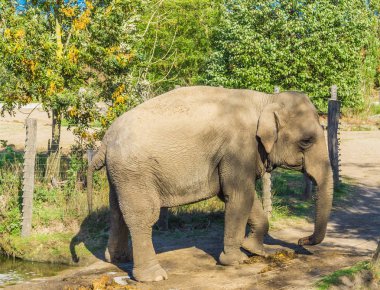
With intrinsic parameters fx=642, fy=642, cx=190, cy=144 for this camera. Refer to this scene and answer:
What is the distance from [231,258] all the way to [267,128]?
Answer: 1674 millimetres

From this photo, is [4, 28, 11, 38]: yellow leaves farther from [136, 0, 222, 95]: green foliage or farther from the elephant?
[136, 0, 222, 95]: green foliage

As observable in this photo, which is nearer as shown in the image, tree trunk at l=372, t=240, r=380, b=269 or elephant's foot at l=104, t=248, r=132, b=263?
tree trunk at l=372, t=240, r=380, b=269

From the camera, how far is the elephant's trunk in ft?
25.6

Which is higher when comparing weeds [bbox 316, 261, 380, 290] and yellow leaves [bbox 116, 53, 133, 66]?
yellow leaves [bbox 116, 53, 133, 66]

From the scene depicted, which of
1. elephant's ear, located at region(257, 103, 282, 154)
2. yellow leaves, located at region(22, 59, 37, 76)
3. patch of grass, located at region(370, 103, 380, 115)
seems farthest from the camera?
patch of grass, located at region(370, 103, 380, 115)

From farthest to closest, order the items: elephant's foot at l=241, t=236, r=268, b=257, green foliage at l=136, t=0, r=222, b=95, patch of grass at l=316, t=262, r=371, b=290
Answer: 1. green foliage at l=136, t=0, r=222, b=95
2. elephant's foot at l=241, t=236, r=268, b=257
3. patch of grass at l=316, t=262, r=371, b=290

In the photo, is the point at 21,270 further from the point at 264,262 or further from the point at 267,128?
the point at 267,128

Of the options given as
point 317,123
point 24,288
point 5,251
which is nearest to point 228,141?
point 317,123

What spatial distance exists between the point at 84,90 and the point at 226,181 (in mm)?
4642

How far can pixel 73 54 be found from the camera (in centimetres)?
1140

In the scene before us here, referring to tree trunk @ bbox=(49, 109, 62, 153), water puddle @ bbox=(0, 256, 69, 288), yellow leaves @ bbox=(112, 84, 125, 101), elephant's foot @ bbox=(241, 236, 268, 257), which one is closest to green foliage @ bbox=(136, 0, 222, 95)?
tree trunk @ bbox=(49, 109, 62, 153)

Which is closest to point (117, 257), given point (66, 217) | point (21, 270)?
point (21, 270)

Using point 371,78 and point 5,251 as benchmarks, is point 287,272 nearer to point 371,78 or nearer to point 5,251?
point 5,251

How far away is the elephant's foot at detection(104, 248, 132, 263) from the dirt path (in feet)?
0.31
